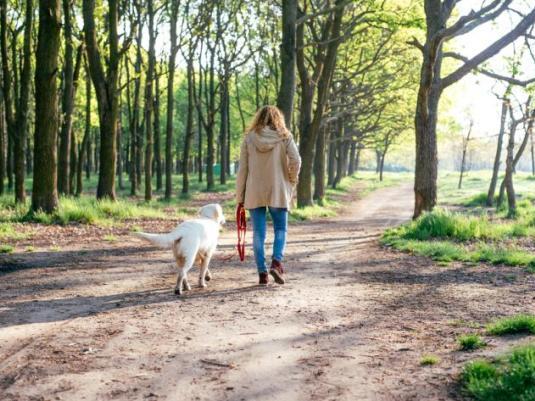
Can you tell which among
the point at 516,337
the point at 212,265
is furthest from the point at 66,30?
the point at 516,337

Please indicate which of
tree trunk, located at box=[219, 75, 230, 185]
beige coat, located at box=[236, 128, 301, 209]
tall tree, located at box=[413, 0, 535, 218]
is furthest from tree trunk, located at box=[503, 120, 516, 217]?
beige coat, located at box=[236, 128, 301, 209]

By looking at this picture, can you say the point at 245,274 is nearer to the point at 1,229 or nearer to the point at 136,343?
the point at 136,343

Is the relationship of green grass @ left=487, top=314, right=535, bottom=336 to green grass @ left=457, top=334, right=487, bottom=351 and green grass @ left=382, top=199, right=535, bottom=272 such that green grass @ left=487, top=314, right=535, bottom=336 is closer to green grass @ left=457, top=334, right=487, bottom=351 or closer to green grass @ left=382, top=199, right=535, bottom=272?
green grass @ left=457, top=334, right=487, bottom=351

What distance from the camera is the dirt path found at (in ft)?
12.8

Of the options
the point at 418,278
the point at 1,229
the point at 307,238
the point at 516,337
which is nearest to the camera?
the point at 516,337

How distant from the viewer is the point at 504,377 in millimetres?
3705

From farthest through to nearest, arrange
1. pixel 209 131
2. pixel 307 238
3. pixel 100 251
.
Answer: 1. pixel 209 131
2. pixel 307 238
3. pixel 100 251

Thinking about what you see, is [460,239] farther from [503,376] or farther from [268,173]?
[503,376]

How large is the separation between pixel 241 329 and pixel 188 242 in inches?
66.7

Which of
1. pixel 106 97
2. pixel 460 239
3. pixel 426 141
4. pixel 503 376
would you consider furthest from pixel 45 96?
pixel 503 376

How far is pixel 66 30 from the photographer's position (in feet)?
63.6

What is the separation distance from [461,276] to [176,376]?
5.46m

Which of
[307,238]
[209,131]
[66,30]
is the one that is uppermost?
[66,30]

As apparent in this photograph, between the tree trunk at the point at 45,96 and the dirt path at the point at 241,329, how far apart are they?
518cm
